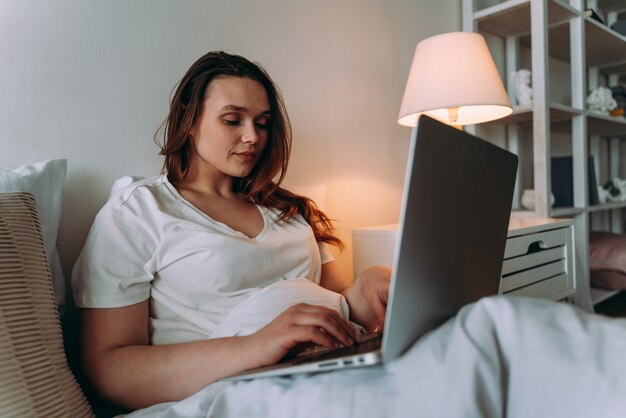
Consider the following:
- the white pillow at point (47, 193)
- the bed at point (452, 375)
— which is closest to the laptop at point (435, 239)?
the bed at point (452, 375)

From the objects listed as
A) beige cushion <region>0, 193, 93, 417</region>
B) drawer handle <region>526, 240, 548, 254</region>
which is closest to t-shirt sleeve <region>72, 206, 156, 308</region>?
beige cushion <region>0, 193, 93, 417</region>

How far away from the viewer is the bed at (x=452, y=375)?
0.48m

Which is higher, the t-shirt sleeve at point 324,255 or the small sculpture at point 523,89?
the small sculpture at point 523,89

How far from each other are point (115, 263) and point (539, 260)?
1.34 meters

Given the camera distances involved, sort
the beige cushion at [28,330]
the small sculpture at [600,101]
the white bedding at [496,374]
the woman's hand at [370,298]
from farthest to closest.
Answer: the small sculpture at [600,101], the woman's hand at [370,298], the beige cushion at [28,330], the white bedding at [496,374]

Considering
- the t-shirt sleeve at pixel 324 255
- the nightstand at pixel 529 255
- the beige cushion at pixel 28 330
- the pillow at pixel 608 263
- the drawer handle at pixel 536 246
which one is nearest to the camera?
the beige cushion at pixel 28 330

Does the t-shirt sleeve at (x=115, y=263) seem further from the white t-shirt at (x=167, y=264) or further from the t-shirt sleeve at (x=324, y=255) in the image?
the t-shirt sleeve at (x=324, y=255)

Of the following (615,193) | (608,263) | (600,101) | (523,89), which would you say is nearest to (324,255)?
(523,89)

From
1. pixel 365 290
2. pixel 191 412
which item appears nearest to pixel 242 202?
pixel 365 290

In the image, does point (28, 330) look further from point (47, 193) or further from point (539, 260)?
point (539, 260)

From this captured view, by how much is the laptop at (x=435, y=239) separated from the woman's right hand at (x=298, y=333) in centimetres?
3

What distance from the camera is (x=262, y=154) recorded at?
1194mm

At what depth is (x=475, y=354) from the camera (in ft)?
1.61

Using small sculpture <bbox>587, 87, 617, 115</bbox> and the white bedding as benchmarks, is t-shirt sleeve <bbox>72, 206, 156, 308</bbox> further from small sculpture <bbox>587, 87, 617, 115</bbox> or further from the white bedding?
small sculpture <bbox>587, 87, 617, 115</bbox>
